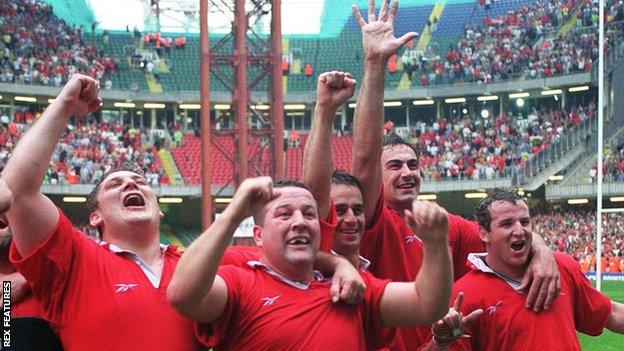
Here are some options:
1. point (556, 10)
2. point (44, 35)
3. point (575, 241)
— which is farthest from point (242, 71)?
point (556, 10)

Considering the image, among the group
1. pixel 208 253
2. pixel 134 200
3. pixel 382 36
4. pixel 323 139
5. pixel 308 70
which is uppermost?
pixel 308 70

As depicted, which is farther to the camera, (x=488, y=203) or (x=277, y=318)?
A: (x=488, y=203)

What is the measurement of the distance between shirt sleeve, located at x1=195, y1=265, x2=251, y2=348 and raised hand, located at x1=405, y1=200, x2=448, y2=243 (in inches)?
28.4

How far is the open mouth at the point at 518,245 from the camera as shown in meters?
4.90

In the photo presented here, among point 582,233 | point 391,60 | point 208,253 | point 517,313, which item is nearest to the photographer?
point 208,253

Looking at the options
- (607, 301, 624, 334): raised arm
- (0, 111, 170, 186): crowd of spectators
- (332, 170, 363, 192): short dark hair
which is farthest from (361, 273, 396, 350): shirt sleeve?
(0, 111, 170, 186): crowd of spectators

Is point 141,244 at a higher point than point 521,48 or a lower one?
lower

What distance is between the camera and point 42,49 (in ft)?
128

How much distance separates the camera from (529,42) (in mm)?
41219

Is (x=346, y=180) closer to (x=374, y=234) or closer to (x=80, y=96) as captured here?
(x=374, y=234)

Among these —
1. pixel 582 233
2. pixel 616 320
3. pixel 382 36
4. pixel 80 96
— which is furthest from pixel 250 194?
pixel 582 233

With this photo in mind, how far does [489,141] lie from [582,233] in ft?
23.2

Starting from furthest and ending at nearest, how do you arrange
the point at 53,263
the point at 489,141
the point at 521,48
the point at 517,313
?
the point at 521,48
the point at 489,141
the point at 517,313
the point at 53,263

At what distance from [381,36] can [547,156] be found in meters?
32.2
